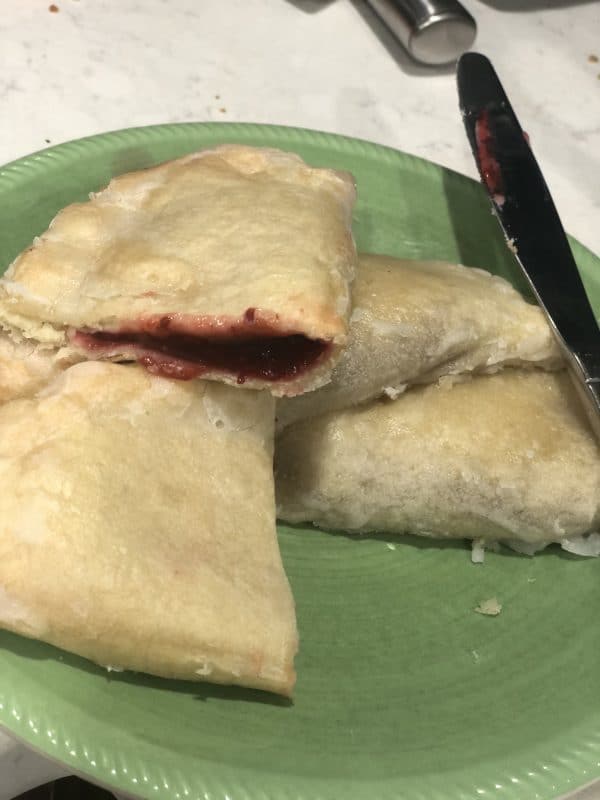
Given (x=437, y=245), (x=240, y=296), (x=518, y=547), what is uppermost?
(x=240, y=296)

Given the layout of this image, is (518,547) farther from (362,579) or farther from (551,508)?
(362,579)

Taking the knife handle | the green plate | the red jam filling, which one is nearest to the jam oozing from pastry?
the green plate

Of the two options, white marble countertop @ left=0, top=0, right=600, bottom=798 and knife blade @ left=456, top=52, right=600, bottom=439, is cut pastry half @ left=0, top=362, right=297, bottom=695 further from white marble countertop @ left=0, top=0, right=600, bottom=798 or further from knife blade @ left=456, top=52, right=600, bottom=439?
white marble countertop @ left=0, top=0, right=600, bottom=798

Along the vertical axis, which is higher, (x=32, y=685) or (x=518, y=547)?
(x=32, y=685)

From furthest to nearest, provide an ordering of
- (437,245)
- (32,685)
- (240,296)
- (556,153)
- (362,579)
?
1. (556,153)
2. (437,245)
3. (362,579)
4. (240,296)
5. (32,685)

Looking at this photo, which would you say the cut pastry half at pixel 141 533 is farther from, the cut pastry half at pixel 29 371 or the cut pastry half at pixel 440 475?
the cut pastry half at pixel 440 475

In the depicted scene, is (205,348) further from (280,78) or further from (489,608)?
(280,78)

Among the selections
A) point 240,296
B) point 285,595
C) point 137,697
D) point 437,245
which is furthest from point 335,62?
point 137,697

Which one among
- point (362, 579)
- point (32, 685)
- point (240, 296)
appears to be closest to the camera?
point (32, 685)
